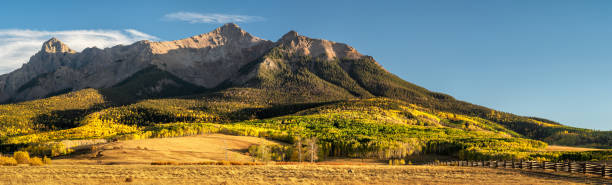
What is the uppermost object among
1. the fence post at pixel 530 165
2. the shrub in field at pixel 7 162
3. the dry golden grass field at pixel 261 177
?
the fence post at pixel 530 165

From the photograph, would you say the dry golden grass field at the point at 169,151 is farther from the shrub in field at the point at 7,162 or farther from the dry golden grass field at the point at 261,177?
the dry golden grass field at the point at 261,177

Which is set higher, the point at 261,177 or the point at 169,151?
the point at 261,177

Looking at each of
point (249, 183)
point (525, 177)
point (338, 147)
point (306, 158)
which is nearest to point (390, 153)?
point (338, 147)

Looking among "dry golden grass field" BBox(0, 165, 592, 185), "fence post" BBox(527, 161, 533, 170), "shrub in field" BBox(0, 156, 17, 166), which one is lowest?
"shrub in field" BBox(0, 156, 17, 166)

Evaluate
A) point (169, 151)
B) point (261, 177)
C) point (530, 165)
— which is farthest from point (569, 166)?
point (169, 151)

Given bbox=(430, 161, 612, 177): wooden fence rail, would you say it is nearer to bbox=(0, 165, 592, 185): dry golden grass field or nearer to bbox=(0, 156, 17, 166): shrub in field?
bbox=(0, 165, 592, 185): dry golden grass field

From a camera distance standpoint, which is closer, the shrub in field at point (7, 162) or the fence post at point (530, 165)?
the fence post at point (530, 165)

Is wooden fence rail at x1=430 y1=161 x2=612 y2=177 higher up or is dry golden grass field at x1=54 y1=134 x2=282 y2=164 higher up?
wooden fence rail at x1=430 y1=161 x2=612 y2=177

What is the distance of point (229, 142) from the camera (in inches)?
5591

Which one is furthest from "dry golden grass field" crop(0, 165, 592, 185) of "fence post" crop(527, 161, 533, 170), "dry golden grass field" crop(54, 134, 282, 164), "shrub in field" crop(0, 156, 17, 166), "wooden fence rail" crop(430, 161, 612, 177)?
"dry golden grass field" crop(54, 134, 282, 164)

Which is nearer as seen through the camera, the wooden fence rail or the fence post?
the wooden fence rail

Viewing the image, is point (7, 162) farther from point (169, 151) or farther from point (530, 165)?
point (530, 165)

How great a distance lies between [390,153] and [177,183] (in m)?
102

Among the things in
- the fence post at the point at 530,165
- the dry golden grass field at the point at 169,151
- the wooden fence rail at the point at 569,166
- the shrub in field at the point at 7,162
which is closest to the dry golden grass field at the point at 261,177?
the fence post at the point at 530,165
